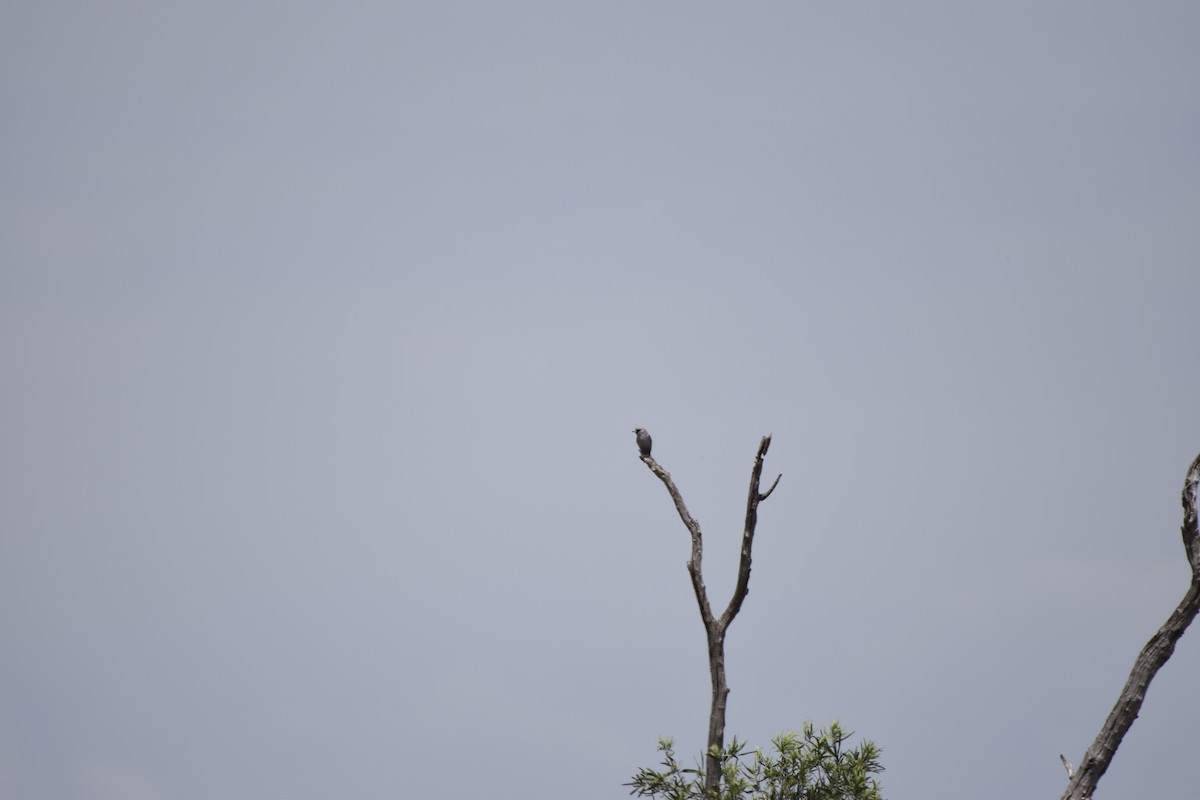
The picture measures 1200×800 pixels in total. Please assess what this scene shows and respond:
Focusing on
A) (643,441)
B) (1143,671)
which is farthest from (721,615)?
(1143,671)

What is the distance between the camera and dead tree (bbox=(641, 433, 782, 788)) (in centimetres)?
1002

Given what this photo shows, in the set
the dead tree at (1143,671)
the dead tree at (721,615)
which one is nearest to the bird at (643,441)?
the dead tree at (721,615)

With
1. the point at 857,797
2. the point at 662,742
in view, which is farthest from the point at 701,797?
the point at 857,797

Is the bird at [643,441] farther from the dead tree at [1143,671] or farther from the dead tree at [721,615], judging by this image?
the dead tree at [1143,671]

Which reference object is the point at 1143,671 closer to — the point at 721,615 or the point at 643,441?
the point at 721,615

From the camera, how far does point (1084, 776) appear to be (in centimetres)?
934

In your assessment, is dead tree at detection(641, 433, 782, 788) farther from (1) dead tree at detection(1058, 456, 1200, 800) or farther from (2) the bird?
(1) dead tree at detection(1058, 456, 1200, 800)

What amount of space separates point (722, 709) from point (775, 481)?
6.68 ft

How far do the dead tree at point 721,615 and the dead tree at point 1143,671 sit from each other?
282 cm

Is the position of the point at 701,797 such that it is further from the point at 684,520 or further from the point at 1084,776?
the point at 1084,776

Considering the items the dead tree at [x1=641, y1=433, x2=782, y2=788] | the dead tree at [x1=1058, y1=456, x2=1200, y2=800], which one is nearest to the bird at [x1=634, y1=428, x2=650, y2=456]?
the dead tree at [x1=641, y1=433, x2=782, y2=788]

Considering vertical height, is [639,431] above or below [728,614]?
above

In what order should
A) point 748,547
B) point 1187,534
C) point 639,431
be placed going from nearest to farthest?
point 1187,534 < point 748,547 < point 639,431

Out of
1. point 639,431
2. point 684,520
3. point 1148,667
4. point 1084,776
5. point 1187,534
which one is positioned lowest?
point 1084,776
